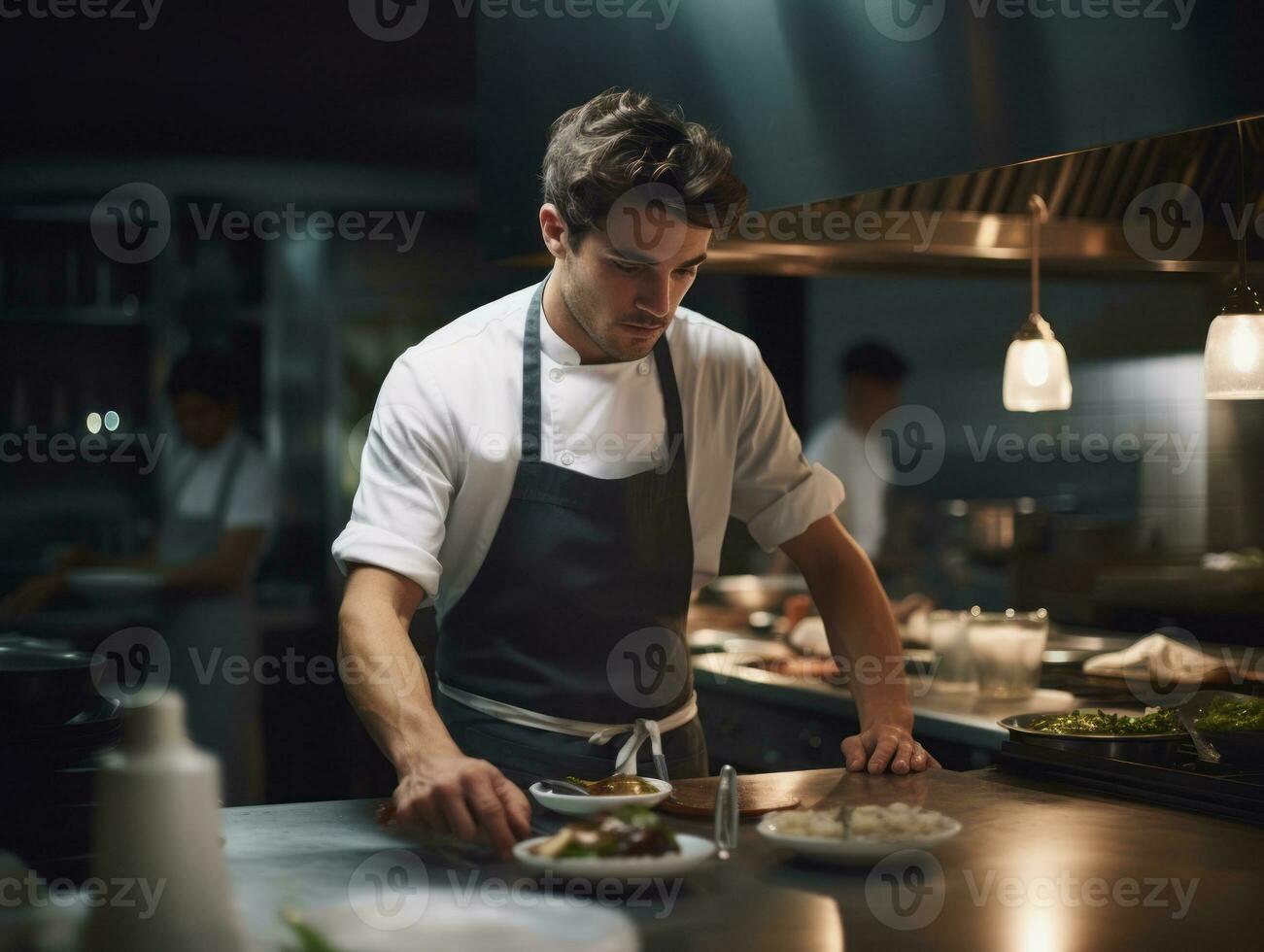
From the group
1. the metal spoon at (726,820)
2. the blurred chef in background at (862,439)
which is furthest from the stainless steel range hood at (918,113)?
the blurred chef in background at (862,439)

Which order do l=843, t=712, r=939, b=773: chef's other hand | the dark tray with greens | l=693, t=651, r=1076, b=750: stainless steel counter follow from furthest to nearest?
l=693, t=651, r=1076, b=750: stainless steel counter < l=843, t=712, r=939, b=773: chef's other hand < the dark tray with greens

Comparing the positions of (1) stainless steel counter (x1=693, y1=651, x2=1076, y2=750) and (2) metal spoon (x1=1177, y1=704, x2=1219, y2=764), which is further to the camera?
(1) stainless steel counter (x1=693, y1=651, x2=1076, y2=750)

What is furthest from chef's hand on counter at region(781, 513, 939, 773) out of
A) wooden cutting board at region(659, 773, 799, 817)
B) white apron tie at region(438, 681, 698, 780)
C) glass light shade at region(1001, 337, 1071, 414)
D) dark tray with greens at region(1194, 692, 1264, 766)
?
glass light shade at region(1001, 337, 1071, 414)

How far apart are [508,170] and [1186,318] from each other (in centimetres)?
249

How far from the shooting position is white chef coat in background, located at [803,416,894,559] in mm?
4688

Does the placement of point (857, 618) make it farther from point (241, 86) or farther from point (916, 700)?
point (241, 86)

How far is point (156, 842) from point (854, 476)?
383cm

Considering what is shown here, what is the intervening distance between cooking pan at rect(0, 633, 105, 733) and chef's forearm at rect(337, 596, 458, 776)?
30 cm

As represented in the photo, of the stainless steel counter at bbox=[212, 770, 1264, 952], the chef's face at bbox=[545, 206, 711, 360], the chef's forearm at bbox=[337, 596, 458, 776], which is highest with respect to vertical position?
the chef's face at bbox=[545, 206, 711, 360]

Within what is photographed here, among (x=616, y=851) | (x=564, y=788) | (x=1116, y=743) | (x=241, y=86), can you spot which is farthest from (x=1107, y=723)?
(x=241, y=86)

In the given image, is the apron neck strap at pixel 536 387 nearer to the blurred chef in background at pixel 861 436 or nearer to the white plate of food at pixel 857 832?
the white plate of food at pixel 857 832

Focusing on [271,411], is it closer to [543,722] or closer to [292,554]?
[292,554]

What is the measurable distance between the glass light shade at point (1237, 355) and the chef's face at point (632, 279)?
0.82 metres

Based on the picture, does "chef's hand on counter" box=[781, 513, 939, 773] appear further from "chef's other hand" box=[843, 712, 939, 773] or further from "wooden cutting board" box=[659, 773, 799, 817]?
"wooden cutting board" box=[659, 773, 799, 817]
